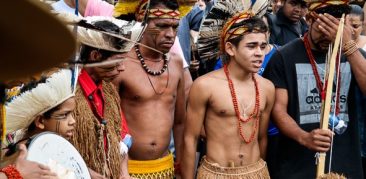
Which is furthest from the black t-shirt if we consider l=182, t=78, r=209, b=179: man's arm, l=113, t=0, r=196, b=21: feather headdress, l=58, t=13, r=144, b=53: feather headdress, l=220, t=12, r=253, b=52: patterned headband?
l=58, t=13, r=144, b=53: feather headdress

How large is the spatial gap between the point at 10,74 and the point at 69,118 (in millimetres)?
2342

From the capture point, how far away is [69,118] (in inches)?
137

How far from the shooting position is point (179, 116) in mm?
5305

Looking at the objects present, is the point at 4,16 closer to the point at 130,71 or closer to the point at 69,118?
the point at 69,118

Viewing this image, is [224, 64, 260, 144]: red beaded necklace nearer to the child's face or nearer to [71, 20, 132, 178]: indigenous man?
[71, 20, 132, 178]: indigenous man

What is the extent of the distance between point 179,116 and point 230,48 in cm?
72

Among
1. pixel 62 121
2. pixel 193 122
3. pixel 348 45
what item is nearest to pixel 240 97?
pixel 193 122

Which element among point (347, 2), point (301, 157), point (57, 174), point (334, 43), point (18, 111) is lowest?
point (301, 157)

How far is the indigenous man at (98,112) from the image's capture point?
12.3 ft

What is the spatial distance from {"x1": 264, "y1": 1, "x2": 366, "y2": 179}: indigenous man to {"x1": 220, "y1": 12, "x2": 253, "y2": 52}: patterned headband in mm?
359

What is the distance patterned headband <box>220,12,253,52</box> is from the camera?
5012mm

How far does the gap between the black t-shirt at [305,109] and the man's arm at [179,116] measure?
28.0 inches

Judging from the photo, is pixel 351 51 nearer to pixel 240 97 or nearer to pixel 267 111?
pixel 267 111

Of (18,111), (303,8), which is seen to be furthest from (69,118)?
(303,8)
